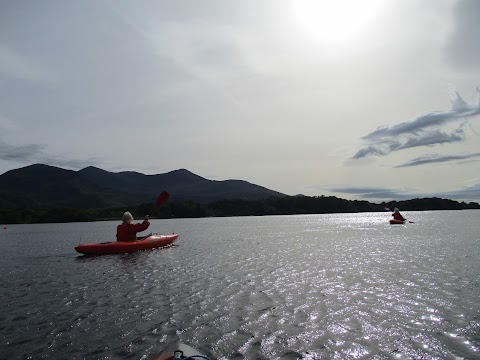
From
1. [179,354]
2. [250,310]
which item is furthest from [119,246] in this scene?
[179,354]

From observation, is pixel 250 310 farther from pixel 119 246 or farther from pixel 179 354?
pixel 119 246

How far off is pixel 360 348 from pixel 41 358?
9.17m

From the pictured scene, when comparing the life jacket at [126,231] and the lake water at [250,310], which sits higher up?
the life jacket at [126,231]

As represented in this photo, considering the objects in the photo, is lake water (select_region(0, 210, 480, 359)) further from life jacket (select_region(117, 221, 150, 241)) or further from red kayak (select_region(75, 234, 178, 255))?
life jacket (select_region(117, 221, 150, 241))

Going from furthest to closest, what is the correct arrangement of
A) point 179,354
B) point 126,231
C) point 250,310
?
point 126,231, point 250,310, point 179,354

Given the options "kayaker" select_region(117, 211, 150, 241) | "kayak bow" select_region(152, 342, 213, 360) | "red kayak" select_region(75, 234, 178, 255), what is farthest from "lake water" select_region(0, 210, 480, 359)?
"kayaker" select_region(117, 211, 150, 241)

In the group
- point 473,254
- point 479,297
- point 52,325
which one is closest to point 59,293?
point 52,325

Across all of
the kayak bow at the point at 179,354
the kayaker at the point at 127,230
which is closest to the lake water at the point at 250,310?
Result: the kayak bow at the point at 179,354

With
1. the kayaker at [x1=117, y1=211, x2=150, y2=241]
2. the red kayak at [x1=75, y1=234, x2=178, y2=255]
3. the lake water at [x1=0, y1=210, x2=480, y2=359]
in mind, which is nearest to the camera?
the lake water at [x1=0, y1=210, x2=480, y2=359]

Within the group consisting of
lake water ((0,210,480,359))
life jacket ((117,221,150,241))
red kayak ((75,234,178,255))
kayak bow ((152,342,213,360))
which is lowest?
lake water ((0,210,480,359))

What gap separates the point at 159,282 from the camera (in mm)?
21078

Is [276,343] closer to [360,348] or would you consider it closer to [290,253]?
[360,348]

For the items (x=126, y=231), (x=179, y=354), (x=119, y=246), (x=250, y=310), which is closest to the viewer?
(x=179, y=354)

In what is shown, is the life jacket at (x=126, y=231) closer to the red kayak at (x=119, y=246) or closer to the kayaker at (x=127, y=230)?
the kayaker at (x=127, y=230)
